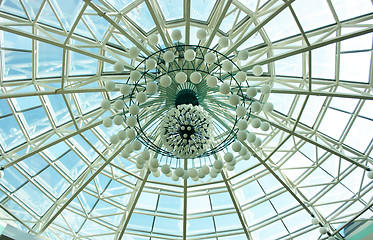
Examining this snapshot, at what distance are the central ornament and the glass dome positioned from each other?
44 mm

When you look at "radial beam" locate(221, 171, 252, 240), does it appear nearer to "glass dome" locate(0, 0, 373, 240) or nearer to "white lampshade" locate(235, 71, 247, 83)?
"glass dome" locate(0, 0, 373, 240)

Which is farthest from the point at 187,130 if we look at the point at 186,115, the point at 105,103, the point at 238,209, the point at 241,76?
the point at 238,209

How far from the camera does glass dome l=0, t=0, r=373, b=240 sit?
10281 millimetres

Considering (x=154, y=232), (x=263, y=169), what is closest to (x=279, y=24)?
(x=263, y=169)

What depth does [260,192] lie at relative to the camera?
18266 millimetres

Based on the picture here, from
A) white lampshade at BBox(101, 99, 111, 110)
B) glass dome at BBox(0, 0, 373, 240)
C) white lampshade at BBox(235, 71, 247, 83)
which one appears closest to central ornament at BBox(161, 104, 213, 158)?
glass dome at BBox(0, 0, 373, 240)

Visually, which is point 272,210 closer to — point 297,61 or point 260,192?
point 260,192

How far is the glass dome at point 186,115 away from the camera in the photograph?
33.7 ft

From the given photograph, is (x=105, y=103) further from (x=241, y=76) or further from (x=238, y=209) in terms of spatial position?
(x=238, y=209)

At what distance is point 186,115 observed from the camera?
380 inches

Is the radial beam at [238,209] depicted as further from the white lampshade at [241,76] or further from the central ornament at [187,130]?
the white lampshade at [241,76]

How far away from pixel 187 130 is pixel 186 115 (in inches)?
19.4

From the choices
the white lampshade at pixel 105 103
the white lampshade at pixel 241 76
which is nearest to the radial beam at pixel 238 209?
the white lampshade at pixel 241 76

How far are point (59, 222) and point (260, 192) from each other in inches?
449
